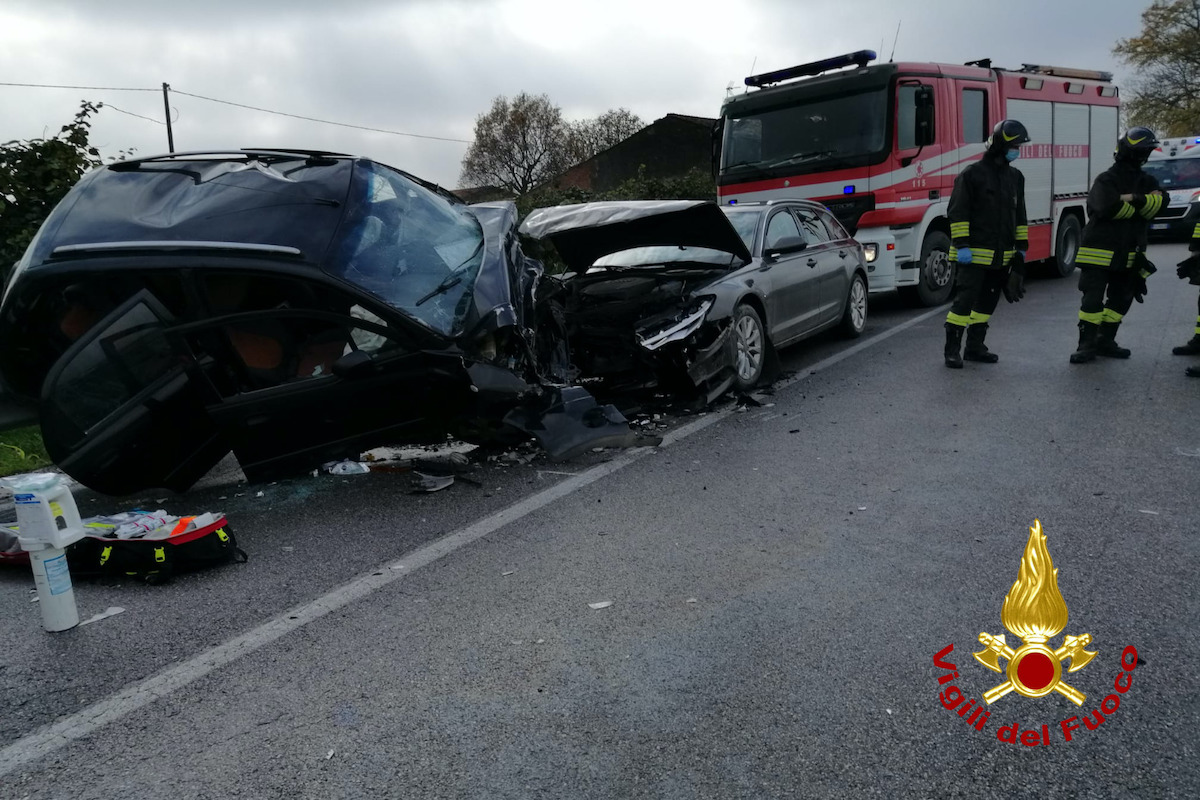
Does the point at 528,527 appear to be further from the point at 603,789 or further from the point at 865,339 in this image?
the point at 865,339

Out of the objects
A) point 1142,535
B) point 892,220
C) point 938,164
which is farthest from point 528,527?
point 938,164

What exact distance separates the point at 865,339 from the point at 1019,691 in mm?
7029

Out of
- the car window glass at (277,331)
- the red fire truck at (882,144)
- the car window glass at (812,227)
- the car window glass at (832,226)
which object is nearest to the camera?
the car window glass at (277,331)

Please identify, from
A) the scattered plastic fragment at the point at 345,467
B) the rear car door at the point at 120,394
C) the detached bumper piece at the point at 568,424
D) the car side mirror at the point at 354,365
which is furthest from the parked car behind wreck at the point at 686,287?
the rear car door at the point at 120,394

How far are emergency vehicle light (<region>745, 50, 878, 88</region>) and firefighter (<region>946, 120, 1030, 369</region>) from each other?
122 inches

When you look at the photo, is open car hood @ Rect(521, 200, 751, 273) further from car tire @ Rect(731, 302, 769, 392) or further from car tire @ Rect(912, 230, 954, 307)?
car tire @ Rect(912, 230, 954, 307)

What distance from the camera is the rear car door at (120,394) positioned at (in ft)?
14.6

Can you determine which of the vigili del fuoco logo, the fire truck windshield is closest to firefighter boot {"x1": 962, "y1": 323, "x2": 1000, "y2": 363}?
the fire truck windshield

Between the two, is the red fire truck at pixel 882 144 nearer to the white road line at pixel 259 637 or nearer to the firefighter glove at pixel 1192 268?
the firefighter glove at pixel 1192 268

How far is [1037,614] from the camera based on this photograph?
285 centimetres

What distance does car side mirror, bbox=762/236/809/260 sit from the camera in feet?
25.0

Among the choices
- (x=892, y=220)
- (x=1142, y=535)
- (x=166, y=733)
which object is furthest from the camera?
(x=892, y=220)

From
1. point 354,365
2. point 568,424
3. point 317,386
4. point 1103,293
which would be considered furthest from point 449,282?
point 1103,293

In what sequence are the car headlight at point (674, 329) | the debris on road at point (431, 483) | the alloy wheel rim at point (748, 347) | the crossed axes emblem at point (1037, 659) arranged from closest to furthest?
1. the crossed axes emblem at point (1037, 659)
2. the debris on road at point (431, 483)
3. the car headlight at point (674, 329)
4. the alloy wheel rim at point (748, 347)
